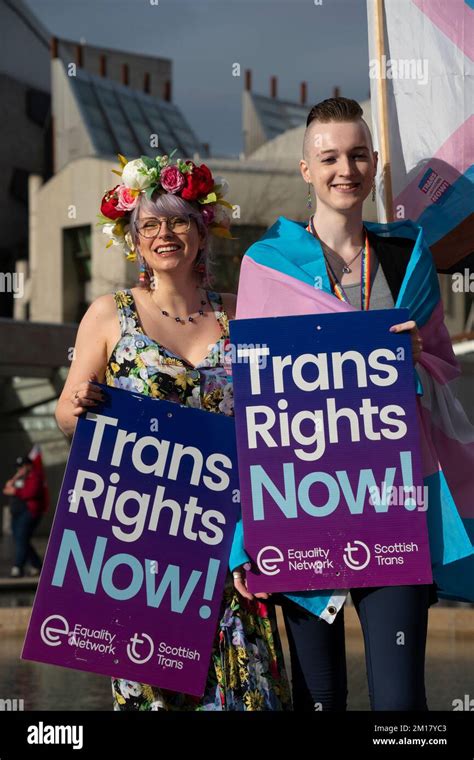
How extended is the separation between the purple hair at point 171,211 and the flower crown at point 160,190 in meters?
0.02

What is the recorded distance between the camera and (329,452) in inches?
139

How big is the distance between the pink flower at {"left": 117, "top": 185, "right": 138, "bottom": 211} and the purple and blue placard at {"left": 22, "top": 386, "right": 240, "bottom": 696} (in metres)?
0.62

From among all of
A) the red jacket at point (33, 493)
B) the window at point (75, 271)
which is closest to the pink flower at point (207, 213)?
the red jacket at point (33, 493)

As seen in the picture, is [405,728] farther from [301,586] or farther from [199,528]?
[199,528]

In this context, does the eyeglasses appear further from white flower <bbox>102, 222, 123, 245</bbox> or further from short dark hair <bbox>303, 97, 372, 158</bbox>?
short dark hair <bbox>303, 97, 372, 158</bbox>

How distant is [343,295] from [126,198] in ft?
2.69

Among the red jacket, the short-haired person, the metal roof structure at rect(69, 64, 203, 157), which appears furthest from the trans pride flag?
the metal roof structure at rect(69, 64, 203, 157)

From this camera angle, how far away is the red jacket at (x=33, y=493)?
17078 millimetres

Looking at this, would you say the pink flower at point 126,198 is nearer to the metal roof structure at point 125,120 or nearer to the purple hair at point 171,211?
the purple hair at point 171,211

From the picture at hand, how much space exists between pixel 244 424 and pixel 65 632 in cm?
75

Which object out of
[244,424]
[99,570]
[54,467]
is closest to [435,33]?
[244,424]

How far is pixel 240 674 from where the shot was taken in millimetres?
3859

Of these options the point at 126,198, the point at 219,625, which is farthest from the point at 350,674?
the point at 126,198

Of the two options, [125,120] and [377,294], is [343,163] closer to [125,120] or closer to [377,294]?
[377,294]
